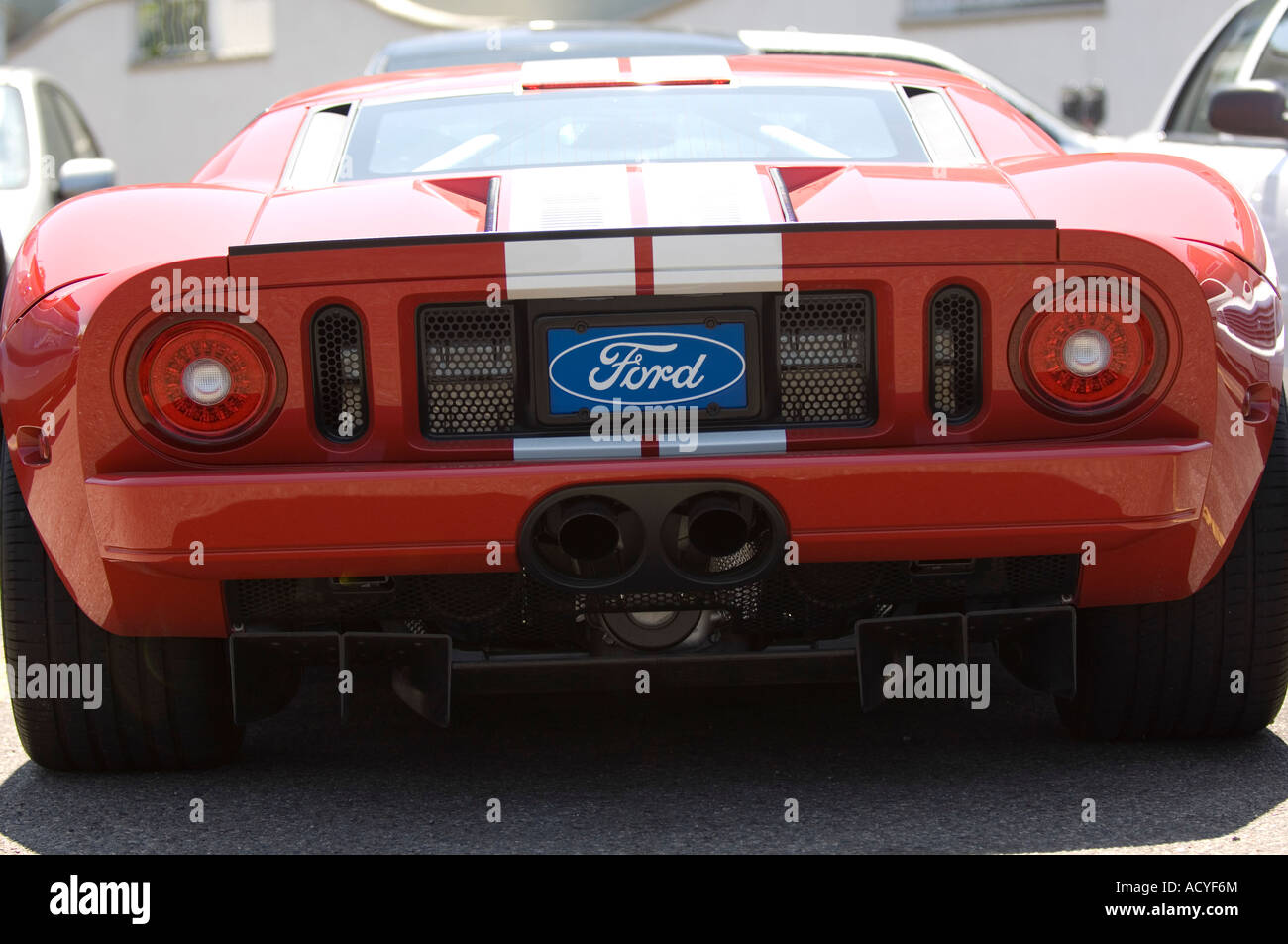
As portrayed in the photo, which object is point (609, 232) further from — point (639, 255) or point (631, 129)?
point (631, 129)

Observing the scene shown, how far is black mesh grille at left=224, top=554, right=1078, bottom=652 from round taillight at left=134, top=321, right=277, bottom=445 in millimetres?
292

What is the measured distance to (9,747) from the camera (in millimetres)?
3588

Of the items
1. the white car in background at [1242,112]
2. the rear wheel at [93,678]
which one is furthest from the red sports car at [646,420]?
the white car in background at [1242,112]

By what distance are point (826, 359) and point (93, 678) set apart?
1412 millimetres

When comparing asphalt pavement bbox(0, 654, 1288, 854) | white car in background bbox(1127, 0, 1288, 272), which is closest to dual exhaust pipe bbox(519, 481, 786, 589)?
asphalt pavement bbox(0, 654, 1288, 854)

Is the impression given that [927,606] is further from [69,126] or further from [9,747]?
[69,126]

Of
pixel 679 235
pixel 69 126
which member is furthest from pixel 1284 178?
pixel 69 126

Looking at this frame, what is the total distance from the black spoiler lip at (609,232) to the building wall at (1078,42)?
49.5ft

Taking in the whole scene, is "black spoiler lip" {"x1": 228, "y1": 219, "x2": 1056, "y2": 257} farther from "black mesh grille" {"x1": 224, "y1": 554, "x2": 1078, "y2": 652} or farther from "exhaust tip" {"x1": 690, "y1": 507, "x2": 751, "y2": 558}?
"black mesh grille" {"x1": 224, "y1": 554, "x2": 1078, "y2": 652}

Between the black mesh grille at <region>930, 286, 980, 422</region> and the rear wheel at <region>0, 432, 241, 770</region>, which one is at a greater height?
the black mesh grille at <region>930, 286, 980, 422</region>

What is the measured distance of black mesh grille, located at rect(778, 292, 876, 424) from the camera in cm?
284

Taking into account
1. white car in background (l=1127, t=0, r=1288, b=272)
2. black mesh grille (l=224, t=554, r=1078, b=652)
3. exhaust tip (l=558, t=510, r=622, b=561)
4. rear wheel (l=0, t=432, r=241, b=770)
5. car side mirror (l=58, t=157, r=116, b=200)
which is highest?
white car in background (l=1127, t=0, r=1288, b=272)

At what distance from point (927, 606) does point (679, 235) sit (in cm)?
80

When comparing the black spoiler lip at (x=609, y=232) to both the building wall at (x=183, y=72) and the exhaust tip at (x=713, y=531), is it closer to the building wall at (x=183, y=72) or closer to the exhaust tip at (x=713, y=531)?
the exhaust tip at (x=713, y=531)
